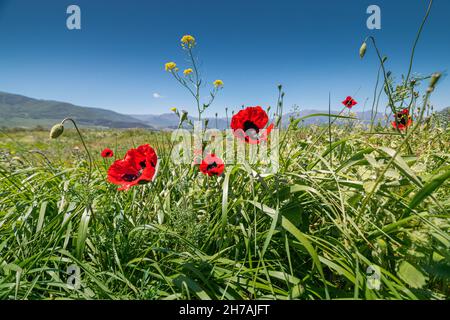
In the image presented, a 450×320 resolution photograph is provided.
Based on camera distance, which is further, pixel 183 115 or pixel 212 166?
pixel 183 115

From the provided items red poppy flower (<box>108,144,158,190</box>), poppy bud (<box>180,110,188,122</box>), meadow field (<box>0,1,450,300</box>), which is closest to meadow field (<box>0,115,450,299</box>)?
meadow field (<box>0,1,450,300</box>)

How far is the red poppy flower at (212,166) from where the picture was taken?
1132mm

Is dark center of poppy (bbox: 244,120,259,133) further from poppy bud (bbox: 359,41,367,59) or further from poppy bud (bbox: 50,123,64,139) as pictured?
poppy bud (bbox: 50,123,64,139)

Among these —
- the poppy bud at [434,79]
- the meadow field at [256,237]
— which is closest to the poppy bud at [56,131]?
the meadow field at [256,237]

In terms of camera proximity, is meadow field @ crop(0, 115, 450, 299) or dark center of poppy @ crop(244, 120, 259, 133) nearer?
meadow field @ crop(0, 115, 450, 299)

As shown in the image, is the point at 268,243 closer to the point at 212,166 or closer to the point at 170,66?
the point at 212,166

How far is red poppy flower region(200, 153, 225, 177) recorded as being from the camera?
Answer: 3.71ft

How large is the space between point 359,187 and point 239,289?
657 mm

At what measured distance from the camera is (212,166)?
1.18 m

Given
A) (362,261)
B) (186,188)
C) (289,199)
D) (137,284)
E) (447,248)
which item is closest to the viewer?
(447,248)

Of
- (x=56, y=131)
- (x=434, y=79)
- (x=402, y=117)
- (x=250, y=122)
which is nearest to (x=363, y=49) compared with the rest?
(x=402, y=117)
